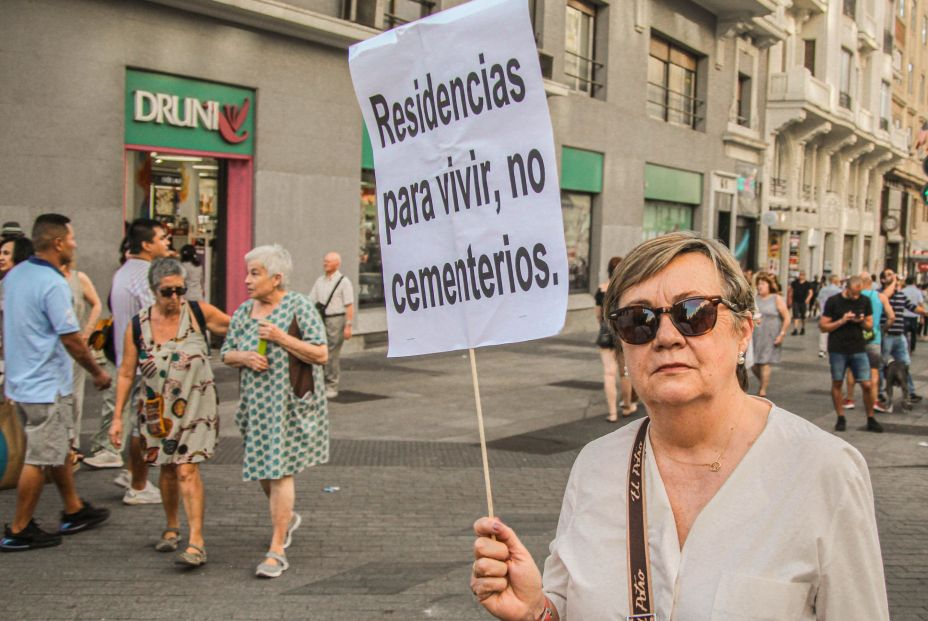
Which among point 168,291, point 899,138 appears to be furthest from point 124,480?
point 899,138

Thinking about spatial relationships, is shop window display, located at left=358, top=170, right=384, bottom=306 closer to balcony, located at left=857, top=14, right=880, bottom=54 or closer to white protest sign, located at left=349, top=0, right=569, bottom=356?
white protest sign, located at left=349, top=0, right=569, bottom=356

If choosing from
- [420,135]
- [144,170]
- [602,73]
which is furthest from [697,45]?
[420,135]

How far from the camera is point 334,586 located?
5.47 metres

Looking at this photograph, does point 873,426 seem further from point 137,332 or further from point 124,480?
point 137,332

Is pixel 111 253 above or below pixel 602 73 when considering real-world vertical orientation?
below

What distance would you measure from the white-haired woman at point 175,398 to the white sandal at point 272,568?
359 mm

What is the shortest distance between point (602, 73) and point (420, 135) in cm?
2214

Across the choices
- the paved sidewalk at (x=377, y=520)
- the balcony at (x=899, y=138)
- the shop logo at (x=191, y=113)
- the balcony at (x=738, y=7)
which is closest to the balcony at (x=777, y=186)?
the balcony at (x=738, y=7)

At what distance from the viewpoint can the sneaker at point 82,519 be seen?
6363 millimetres

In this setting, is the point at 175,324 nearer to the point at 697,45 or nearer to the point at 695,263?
the point at 695,263

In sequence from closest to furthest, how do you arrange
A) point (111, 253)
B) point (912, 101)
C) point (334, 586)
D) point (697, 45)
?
point (334, 586), point (111, 253), point (697, 45), point (912, 101)

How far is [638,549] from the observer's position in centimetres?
202

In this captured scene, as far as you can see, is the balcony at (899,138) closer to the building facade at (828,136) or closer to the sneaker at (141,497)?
the building facade at (828,136)

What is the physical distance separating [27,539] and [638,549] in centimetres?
508
